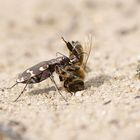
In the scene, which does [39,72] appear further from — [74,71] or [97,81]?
[97,81]

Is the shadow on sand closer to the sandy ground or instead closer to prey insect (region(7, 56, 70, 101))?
the sandy ground

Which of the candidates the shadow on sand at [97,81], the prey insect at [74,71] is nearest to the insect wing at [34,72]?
the prey insect at [74,71]

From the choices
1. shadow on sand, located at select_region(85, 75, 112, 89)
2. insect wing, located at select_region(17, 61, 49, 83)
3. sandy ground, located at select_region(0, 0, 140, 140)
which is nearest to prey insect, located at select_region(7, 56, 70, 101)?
insect wing, located at select_region(17, 61, 49, 83)

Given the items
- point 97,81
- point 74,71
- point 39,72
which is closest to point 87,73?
point 97,81

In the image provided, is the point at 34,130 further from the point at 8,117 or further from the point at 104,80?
the point at 104,80

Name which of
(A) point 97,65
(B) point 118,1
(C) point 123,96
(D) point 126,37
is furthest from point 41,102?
(B) point 118,1

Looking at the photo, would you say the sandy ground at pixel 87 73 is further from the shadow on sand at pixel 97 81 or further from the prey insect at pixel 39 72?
the prey insect at pixel 39 72
